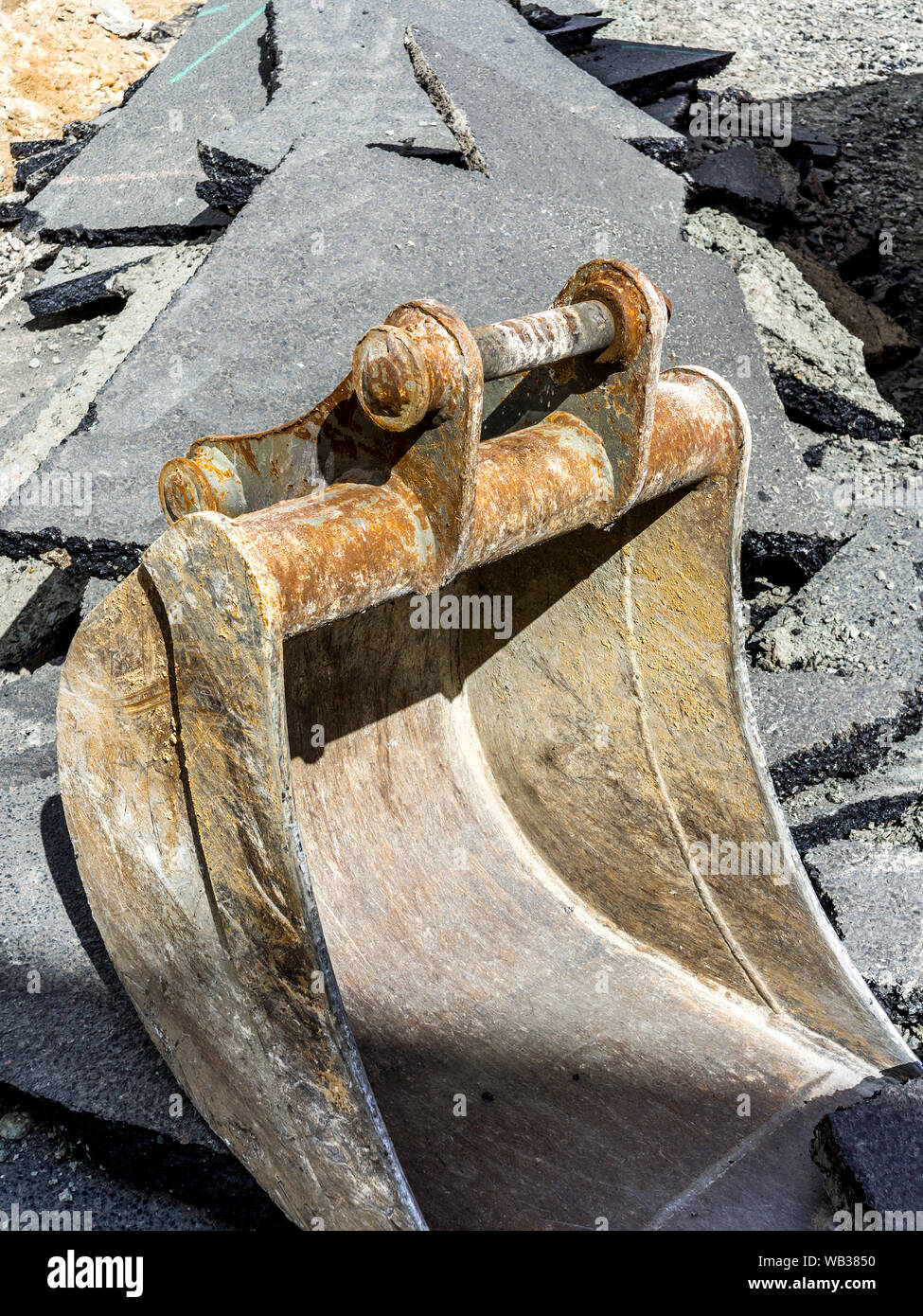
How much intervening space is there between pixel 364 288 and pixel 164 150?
2.22m

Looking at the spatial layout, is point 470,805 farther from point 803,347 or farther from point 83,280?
point 83,280

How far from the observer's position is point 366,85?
4508 millimetres

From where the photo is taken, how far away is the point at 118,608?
1.68 metres

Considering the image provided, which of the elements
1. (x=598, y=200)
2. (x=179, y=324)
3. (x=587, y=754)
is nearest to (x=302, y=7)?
(x=598, y=200)

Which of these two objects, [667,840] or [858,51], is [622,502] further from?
[858,51]

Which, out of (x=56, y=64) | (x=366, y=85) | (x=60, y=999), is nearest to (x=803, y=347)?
(x=366, y=85)

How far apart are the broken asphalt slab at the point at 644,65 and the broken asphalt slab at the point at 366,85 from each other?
41.9 inches

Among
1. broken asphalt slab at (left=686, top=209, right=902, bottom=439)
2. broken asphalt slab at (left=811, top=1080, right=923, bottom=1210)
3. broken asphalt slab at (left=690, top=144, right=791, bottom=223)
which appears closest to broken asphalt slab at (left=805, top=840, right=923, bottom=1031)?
broken asphalt slab at (left=811, top=1080, right=923, bottom=1210)

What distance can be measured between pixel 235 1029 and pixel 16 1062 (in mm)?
588

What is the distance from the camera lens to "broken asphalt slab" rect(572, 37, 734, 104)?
20.9 feet

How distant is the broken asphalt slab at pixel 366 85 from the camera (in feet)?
13.2

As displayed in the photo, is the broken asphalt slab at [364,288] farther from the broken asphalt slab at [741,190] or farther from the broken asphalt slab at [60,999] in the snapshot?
the broken asphalt slab at [741,190]

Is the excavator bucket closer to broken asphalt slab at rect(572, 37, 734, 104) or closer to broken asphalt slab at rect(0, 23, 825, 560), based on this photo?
broken asphalt slab at rect(0, 23, 825, 560)

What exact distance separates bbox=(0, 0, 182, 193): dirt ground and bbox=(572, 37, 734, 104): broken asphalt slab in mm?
3182
